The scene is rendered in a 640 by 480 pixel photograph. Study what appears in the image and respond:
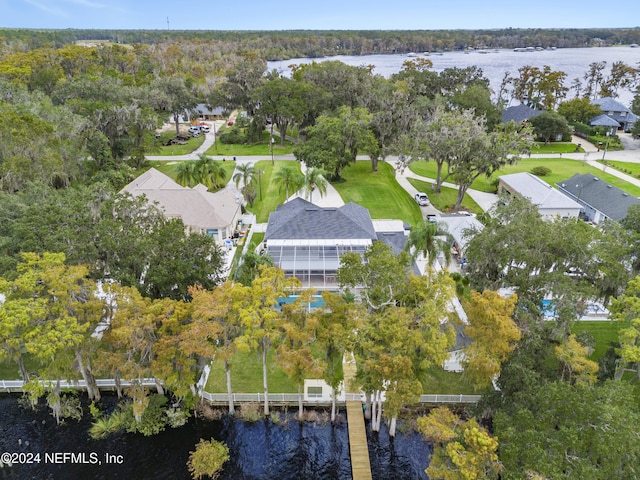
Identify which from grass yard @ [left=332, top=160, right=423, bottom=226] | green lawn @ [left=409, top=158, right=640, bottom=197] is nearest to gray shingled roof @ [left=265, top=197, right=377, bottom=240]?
grass yard @ [left=332, top=160, right=423, bottom=226]

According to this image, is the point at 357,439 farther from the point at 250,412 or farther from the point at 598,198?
the point at 598,198

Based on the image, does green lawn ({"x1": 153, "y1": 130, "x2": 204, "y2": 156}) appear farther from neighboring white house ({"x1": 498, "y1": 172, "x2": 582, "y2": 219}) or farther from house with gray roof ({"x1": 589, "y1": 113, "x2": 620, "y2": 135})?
house with gray roof ({"x1": 589, "y1": 113, "x2": 620, "y2": 135})

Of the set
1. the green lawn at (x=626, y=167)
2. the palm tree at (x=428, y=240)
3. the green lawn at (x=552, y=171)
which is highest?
the palm tree at (x=428, y=240)

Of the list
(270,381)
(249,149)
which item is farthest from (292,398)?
(249,149)

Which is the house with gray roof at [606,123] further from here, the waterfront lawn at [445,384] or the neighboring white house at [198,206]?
the waterfront lawn at [445,384]

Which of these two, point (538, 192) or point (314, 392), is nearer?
point (314, 392)

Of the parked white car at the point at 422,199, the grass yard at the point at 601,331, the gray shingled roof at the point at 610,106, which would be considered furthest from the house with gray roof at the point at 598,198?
the gray shingled roof at the point at 610,106
